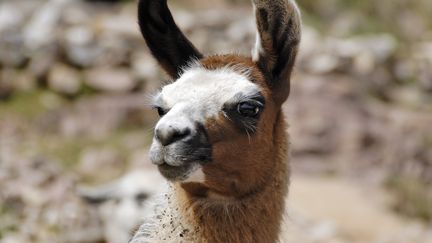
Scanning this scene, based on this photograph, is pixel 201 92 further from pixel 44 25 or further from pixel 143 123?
pixel 44 25

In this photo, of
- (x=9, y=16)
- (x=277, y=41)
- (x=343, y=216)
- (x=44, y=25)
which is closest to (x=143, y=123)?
(x=44, y=25)

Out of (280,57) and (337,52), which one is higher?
(337,52)

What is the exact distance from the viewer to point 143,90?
18.2 meters

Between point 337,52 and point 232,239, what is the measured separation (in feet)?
51.7

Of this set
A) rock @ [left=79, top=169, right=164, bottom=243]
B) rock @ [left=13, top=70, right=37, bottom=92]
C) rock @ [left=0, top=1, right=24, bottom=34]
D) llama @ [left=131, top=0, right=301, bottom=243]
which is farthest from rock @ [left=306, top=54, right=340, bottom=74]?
llama @ [left=131, top=0, right=301, bottom=243]

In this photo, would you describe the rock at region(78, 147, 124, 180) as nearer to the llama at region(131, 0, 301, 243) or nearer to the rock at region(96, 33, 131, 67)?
the rock at region(96, 33, 131, 67)

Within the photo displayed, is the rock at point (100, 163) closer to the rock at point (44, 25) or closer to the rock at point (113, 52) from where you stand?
the rock at point (113, 52)

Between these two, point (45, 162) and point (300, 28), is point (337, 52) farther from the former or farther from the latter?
point (300, 28)

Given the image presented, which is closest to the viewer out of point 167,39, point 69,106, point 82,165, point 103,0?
point 167,39

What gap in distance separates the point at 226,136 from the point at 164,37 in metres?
0.98

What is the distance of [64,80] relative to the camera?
60.1 ft

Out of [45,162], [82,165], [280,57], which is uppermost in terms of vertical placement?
[82,165]

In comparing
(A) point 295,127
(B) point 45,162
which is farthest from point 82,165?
(A) point 295,127

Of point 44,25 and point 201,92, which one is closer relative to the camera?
point 201,92
